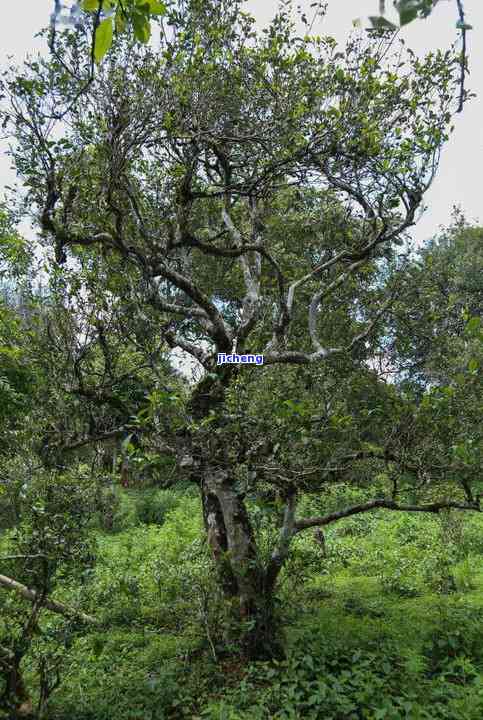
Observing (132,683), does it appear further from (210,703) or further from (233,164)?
(233,164)

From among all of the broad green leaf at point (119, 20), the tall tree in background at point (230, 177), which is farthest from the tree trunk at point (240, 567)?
the broad green leaf at point (119, 20)

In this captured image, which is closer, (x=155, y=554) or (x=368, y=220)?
(x=368, y=220)

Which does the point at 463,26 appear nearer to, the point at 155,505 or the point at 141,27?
the point at 141,27

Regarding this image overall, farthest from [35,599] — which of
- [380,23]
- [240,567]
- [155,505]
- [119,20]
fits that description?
[155,505]

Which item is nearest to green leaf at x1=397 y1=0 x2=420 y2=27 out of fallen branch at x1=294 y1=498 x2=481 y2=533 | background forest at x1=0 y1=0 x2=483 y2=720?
background forest at x1=0 y1=0 x2=483 y2=720

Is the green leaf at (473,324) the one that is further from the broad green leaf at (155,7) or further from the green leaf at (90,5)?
the green leaf at (90,5)

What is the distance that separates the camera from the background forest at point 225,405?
4430 mm

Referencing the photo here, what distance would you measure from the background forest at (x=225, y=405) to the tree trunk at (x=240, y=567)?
23 millimetres

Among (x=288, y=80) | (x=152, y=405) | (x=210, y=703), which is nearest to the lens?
(x=152, y=405)

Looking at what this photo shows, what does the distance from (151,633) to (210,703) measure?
1939 mm

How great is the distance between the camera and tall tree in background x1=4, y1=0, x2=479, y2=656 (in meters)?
5.04

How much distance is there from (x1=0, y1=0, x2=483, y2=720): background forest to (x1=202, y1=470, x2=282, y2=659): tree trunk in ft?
0.08

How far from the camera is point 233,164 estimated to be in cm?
696

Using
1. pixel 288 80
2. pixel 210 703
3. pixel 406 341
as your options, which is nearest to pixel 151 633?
pixel 210 703
